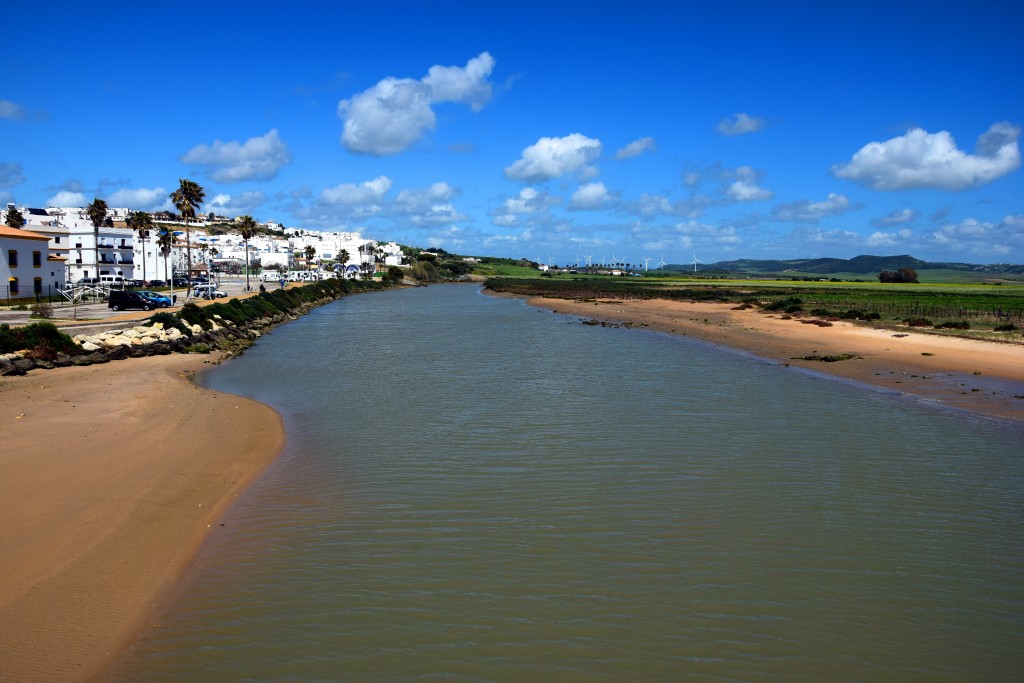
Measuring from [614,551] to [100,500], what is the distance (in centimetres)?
811

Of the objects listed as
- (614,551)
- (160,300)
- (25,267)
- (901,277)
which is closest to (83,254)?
(25,267)

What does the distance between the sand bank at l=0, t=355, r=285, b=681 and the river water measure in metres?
0.53

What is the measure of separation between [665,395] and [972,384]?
36.0 ft

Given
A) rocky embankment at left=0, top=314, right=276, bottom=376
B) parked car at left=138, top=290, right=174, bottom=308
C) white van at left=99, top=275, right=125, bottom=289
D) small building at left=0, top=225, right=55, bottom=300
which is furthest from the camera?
white van at left=99, top=275, right=125, bottom=289

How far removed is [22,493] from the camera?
11.0 meters

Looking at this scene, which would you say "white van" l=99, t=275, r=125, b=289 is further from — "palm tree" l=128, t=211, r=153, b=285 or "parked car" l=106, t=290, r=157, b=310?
"parked car" l=106, t=290, r=157, b=310

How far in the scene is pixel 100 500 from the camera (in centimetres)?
1096

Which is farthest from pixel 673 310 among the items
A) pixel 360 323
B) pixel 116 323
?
pixel 116 323

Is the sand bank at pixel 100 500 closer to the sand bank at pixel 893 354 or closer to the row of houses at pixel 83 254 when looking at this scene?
the sand bank at pixel 893 354

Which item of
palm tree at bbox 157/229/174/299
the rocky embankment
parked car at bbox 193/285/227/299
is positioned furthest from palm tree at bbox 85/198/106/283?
the rocky embankment

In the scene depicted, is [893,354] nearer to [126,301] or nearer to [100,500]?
[100,500]

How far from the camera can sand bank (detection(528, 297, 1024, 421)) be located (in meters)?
21.7

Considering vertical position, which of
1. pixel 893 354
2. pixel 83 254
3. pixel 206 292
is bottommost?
pixel 893 354

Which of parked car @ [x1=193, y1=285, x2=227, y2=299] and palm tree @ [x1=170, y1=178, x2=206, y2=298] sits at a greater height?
palm tree @ [x1=170, y1=178, x2=206, y2=298]
